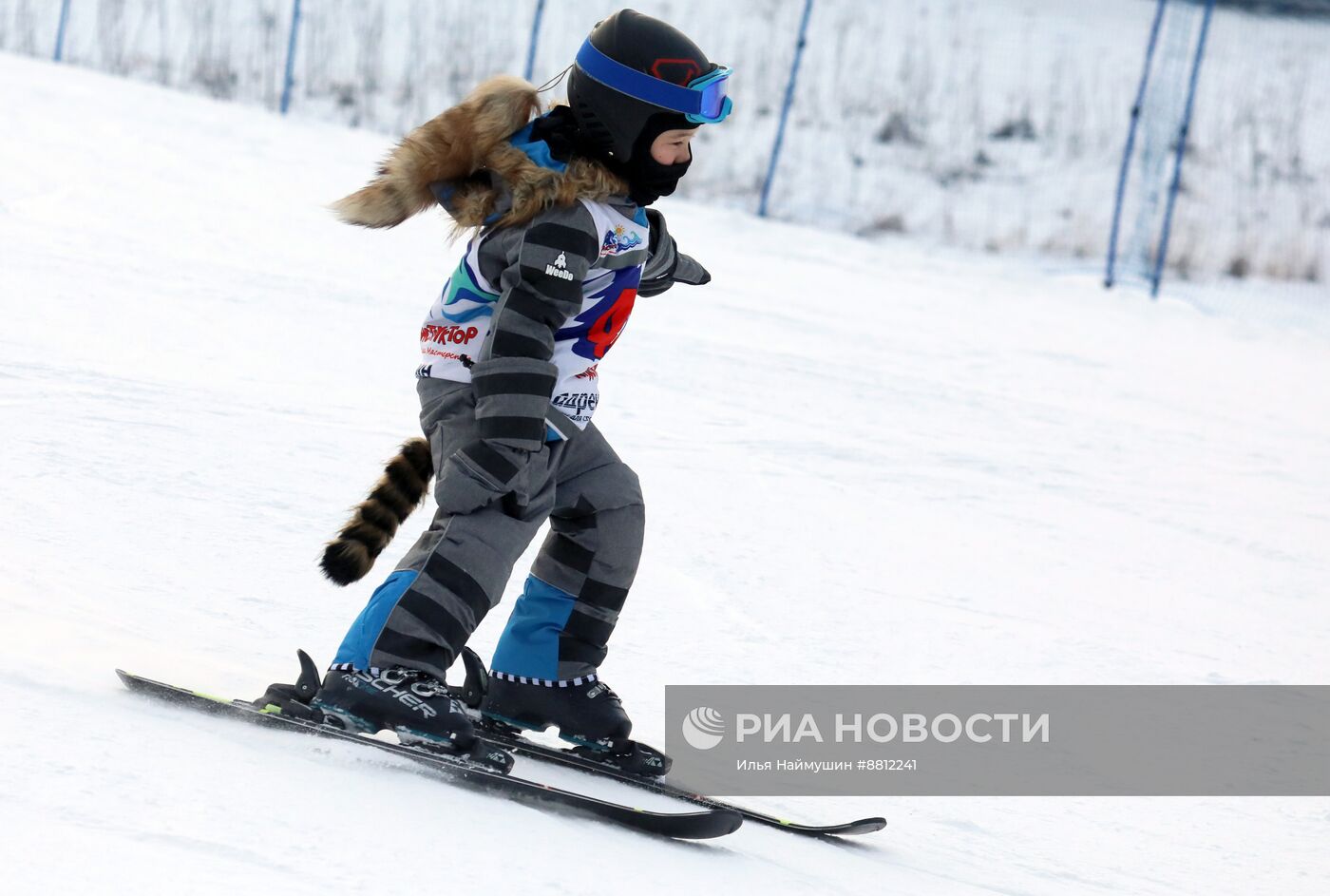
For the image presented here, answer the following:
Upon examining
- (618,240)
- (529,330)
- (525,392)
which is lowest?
(525,392)

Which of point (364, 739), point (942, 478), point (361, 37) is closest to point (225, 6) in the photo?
point (361, 37)

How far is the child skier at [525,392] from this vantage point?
2.46 m

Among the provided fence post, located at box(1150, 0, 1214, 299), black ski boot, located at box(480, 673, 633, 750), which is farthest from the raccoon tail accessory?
fence post, located at box(1150, 0, 1214, 299)

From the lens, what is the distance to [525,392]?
2420 millimetres

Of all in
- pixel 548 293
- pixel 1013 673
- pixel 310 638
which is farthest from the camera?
pixel 1013 673

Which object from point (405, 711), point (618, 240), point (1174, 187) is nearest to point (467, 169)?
point (618, 240)

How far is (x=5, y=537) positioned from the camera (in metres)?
3.24

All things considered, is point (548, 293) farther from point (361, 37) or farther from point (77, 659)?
point (361, 37)

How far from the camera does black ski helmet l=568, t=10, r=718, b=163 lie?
2.61 meters

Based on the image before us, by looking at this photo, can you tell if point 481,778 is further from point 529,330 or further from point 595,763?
point 529,330

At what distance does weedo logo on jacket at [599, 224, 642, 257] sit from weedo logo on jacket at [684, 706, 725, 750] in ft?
3.63

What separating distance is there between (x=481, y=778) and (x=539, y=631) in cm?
46

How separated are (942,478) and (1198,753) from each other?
7.70 ft

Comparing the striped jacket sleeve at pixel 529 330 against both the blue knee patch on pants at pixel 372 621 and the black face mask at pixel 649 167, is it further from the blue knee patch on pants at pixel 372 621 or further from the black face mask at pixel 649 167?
the blue knee patch on pants at pixel 372 621
